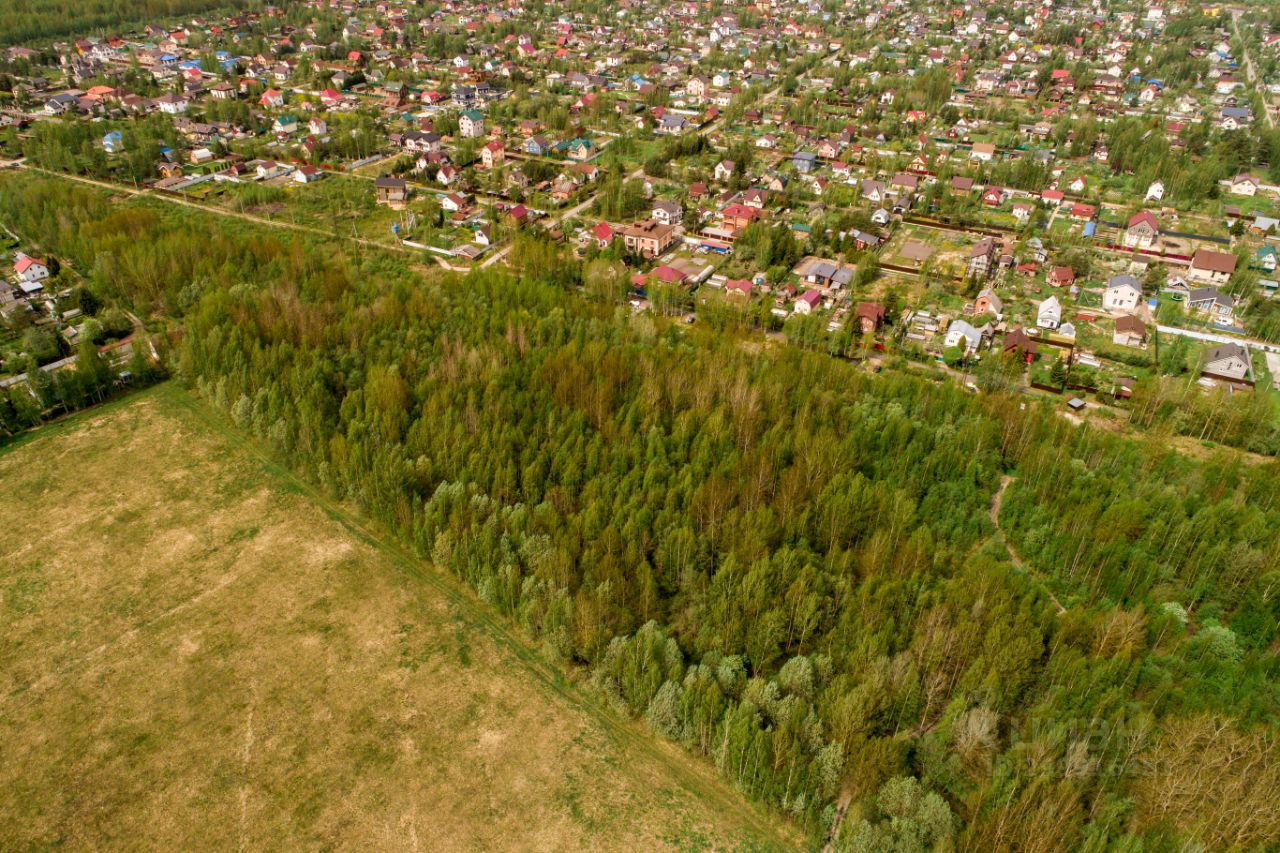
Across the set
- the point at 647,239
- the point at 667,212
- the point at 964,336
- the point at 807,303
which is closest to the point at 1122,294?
the point at 964,336

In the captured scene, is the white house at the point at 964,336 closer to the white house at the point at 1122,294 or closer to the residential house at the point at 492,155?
the white house at the point at 1122,294

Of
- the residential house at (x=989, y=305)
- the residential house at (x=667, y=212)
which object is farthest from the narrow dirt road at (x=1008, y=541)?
the residential house at (x=667, y=212)

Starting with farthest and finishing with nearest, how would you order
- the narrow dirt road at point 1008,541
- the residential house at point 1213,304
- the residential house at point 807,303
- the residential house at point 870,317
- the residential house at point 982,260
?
the residential house at point 982,260 → the residential house at point 1213,304 → the residential house at point 807,303 → the residential house at point 870,317 → the narrow dirt road at point 1008,541

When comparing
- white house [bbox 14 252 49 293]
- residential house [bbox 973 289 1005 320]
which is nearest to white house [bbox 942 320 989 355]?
residential house [bbox 973 289 1005 320]

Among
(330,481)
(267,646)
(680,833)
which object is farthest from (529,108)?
(680,833)

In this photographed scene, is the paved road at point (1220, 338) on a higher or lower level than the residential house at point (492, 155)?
lower

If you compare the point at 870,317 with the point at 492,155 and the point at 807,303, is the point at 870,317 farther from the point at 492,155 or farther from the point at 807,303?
the point at 492,155

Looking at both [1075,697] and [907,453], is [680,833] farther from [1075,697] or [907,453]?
[907,453]
